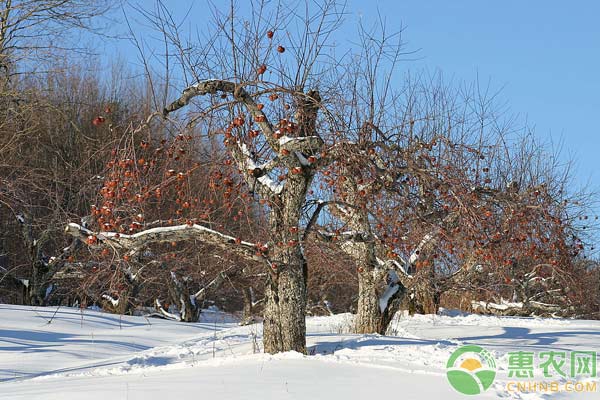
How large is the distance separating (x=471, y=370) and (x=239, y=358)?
253 cm

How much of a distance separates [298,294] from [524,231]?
299 cm

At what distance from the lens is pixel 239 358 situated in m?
7.85

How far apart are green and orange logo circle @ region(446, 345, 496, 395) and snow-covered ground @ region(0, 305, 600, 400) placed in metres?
0.11

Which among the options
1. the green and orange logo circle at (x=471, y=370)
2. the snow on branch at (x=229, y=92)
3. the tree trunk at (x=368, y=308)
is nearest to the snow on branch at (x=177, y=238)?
the snow on branch at (x=229, y=92)

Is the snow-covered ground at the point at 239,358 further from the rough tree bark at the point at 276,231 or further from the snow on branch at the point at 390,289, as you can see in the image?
the snow on branch at the point at 390,289

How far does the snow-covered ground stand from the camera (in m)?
5.45

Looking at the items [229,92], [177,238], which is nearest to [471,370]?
[177,238]

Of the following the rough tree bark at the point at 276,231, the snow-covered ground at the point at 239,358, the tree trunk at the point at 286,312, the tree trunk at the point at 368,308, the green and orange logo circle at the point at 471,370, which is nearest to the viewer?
the snow-covered ground at the point at 239,358

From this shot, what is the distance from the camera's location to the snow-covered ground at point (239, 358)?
5.45 meters

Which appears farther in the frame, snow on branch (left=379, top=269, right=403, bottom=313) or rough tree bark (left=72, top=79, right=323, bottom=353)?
snow on branch (left=379, top=269, right=403, bottom=313)

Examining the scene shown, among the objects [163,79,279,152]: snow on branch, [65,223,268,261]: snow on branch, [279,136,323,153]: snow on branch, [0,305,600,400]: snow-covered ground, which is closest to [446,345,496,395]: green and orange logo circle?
[0,305,600,400]: snow-covered ground

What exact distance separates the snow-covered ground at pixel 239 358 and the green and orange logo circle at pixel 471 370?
0.38 ft

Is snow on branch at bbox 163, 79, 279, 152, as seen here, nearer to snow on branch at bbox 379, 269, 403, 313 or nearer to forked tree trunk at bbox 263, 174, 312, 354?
forked tree trunk at bbox 263, 174, 312, 354

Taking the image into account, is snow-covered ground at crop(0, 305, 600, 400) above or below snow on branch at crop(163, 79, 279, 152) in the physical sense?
below
